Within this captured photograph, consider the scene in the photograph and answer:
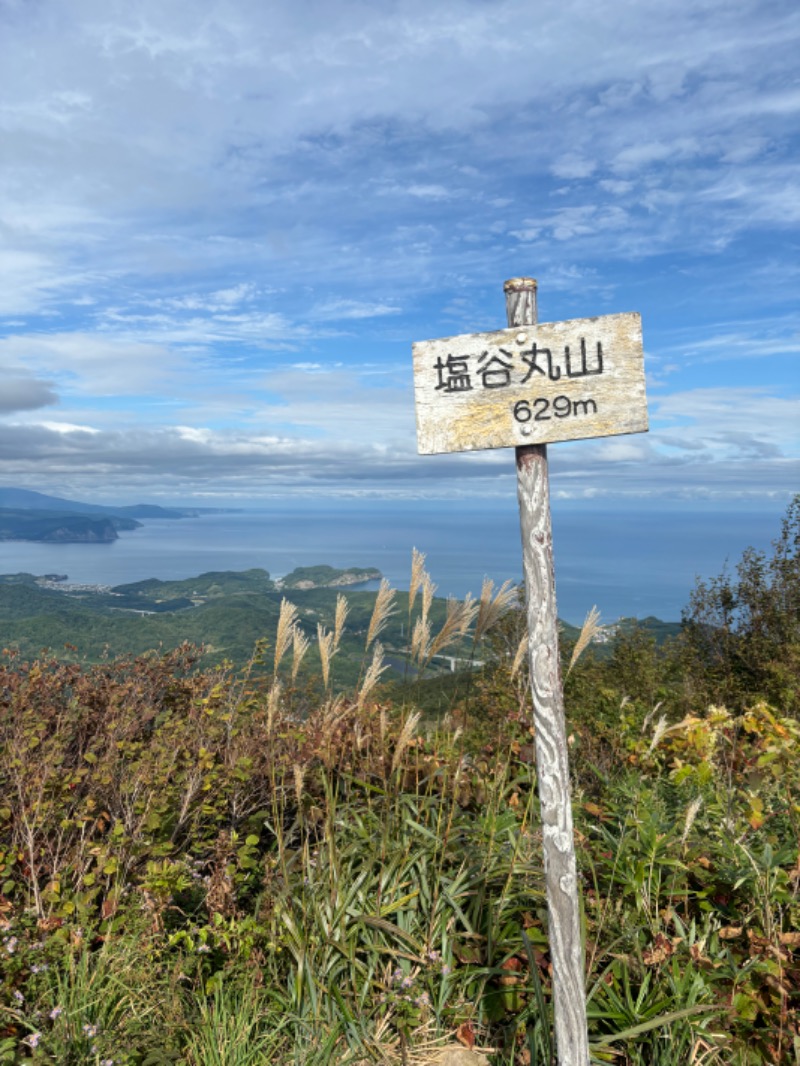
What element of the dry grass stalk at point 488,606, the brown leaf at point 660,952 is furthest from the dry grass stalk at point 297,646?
the brown leaf at point 660,952

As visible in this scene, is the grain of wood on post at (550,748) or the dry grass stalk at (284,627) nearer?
the grain of wood on post at (550,748)

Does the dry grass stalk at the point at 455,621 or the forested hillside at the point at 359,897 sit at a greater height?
the dry grass stalk at the point at 455,621

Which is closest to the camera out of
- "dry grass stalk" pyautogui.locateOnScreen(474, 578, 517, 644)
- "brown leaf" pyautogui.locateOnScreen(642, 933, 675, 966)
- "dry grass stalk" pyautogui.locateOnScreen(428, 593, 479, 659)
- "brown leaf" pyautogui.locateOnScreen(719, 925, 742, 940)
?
"brown leaf" pyautogui.locateOnScreen(642, 933, 675, 966)

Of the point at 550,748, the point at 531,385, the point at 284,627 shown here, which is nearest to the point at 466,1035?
the point at 550,748

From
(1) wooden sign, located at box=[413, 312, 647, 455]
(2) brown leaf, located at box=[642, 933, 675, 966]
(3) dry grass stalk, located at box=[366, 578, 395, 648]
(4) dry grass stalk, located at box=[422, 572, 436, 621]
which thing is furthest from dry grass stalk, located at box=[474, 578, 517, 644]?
(2) brown leaf, located at box=[642, 933, 675, 966]

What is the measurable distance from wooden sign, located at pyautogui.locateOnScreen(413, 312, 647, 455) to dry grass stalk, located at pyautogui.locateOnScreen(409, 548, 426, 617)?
992 mm

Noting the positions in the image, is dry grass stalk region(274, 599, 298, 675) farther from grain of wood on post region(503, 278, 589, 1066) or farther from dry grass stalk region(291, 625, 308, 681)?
grain of wood on post region(503, 278, 589, 1066)

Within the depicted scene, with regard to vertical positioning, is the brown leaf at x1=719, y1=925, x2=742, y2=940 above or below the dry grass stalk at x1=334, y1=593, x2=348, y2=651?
below

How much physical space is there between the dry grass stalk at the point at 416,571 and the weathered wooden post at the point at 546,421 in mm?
935

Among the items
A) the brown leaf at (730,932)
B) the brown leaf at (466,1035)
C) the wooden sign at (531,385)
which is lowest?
the brown leaf at (466,1035)

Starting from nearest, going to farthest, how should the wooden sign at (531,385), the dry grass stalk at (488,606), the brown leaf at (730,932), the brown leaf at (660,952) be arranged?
the wooden sign at (531,385), the brown leaf at (660,952), the brown leaf at (730,932), the dry grass stalk at (488,606)

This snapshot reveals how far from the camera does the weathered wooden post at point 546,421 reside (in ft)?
7.58

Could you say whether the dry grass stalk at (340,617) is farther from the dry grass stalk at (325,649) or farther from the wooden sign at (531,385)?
the wooden sign at (531,385)

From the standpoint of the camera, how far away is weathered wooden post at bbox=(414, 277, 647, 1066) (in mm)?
2311
